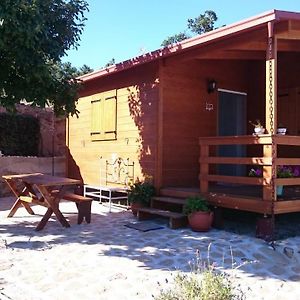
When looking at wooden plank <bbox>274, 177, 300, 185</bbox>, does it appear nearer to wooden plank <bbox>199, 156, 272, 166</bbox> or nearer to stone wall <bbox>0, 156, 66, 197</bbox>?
wooden plank <bbox>199, 156, 272, 166</bbox>

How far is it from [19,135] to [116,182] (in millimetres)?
4822

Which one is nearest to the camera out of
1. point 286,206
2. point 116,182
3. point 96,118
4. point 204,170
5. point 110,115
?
point 286,206

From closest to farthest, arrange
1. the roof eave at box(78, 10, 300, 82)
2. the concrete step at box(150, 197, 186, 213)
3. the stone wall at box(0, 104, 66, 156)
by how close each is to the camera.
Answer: the roof eave at box(78, 10, 300, 82)
the concrete step at box(150, 197, 186, 213)
the stone wall at box(0, 104, 66, 156)

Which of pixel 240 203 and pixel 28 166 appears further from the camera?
pixel 28 166

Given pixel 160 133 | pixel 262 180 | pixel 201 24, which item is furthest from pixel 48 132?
pixel 201 24

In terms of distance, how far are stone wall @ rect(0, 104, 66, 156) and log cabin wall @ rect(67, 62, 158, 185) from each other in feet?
7.81

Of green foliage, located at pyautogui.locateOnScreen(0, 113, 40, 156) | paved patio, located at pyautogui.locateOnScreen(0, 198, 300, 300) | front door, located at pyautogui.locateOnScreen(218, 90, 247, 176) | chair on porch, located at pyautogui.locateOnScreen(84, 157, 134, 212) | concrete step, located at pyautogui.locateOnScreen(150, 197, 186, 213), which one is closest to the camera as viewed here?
paved patio, located at pyautogui.locateOnScreen(0, 198, 300, 300)

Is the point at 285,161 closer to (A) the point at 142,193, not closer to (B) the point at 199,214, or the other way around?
(B) the point at 199,214

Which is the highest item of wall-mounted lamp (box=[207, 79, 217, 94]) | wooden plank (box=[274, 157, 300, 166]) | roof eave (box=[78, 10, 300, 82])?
roof eave (box=[78, 10, 300, 82])

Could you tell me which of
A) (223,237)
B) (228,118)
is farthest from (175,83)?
(223,237)

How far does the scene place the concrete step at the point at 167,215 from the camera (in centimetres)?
665

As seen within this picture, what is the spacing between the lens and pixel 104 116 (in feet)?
31.8

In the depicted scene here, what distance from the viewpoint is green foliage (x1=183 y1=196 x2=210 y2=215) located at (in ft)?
20.9

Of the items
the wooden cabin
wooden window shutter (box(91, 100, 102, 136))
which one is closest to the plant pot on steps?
the wooden cabin
